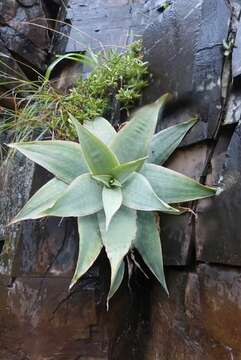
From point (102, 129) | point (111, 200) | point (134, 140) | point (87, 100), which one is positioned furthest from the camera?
point (87, 100)

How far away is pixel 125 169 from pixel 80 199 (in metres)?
0.16

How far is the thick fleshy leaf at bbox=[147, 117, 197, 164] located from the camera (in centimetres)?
142

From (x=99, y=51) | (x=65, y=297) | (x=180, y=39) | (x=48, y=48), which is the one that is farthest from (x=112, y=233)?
(x=48, y=48)

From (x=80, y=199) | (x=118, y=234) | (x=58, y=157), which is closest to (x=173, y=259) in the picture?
(x=118, y=234)

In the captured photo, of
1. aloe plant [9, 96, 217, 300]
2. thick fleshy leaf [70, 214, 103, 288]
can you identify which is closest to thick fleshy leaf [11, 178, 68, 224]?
aloe plant [9, 96, 217, 300]

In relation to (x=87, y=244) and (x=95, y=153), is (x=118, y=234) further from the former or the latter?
(x=95, y=153)

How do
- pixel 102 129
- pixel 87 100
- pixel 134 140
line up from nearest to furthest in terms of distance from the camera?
pixel 134 140, pixel 102 129, pixel 87 100

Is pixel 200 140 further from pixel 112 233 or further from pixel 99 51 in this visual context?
pixel 99 51

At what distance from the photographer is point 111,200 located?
125 cm

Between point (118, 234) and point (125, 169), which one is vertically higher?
point (125, 169)

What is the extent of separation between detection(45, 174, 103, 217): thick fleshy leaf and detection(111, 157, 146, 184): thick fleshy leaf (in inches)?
2.6

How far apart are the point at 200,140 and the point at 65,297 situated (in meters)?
0.71

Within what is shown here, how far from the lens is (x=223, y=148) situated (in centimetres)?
140

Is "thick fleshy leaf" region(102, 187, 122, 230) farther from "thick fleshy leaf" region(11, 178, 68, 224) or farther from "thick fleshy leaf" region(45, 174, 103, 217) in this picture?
"thick fleshy leaf" region(11, 178, 68, 224)
